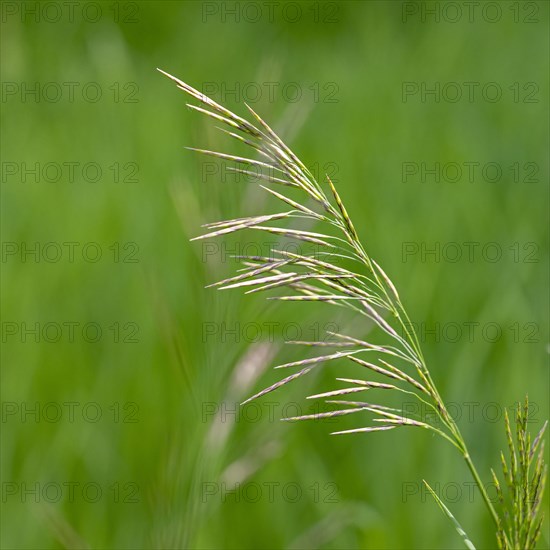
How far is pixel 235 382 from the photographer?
910mm

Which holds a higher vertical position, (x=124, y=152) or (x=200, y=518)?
(x=124, y=152)

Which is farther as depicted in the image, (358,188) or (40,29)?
(40,29)

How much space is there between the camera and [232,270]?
6.84 ft

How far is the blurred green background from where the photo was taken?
1.06m

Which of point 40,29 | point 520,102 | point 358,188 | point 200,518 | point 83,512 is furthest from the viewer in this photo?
point 40,29

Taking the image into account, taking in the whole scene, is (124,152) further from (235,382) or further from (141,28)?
(235,382)

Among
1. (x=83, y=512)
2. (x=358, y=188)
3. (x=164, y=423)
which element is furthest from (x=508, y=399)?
(x=358, y=188)

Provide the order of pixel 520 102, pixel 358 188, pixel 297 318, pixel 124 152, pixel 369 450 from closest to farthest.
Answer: pixel 369 450 → pixel 297 318 → pixel 358 188 → pixel 124 152 → pixel 520 102

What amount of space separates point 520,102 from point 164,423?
1923 mm

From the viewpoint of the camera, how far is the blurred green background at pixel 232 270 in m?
1.06

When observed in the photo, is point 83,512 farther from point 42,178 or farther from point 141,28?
point 141,28

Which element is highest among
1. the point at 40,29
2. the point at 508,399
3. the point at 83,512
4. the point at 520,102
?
the point at 40,29

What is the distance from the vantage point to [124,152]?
2.79 metres

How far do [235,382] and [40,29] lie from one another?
327 cm
